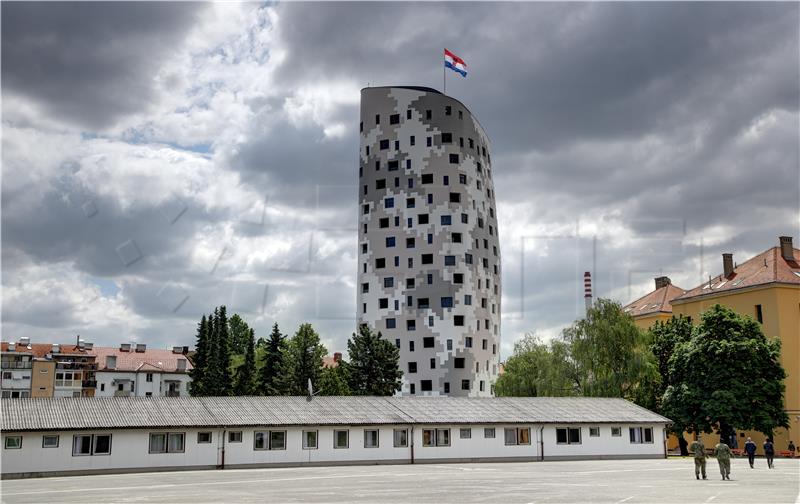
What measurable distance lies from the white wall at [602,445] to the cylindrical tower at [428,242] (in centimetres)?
4054

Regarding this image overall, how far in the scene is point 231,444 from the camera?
4644 centimetres

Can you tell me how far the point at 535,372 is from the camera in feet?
260

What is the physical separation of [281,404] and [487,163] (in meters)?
65.2

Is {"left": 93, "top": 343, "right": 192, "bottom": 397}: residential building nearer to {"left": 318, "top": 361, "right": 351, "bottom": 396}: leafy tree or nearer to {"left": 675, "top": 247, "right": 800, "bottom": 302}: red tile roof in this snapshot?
{"left": 318, "top": 361, "right": 351, "bottom": 396}: leafy tree

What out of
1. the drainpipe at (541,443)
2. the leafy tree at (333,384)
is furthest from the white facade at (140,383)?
the drainpipe at (541,443)

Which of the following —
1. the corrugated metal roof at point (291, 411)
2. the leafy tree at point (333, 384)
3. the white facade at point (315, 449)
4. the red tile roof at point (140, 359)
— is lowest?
the white facade at point (315, 449)

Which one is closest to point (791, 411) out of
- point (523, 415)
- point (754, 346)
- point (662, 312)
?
point (754, 346)

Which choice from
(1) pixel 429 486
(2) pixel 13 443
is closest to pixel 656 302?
(1) pixel 429 486

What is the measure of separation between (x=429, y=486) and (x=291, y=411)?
19.9 m

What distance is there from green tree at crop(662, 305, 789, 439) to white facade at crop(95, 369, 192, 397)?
70238 mm

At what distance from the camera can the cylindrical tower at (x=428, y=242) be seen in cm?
9706

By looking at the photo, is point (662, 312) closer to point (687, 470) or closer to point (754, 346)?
point (754, 346)

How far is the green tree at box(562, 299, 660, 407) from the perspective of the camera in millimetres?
69188

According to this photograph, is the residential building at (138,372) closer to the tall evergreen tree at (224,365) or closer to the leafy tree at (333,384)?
the tall evergreen tree at (224,365)
